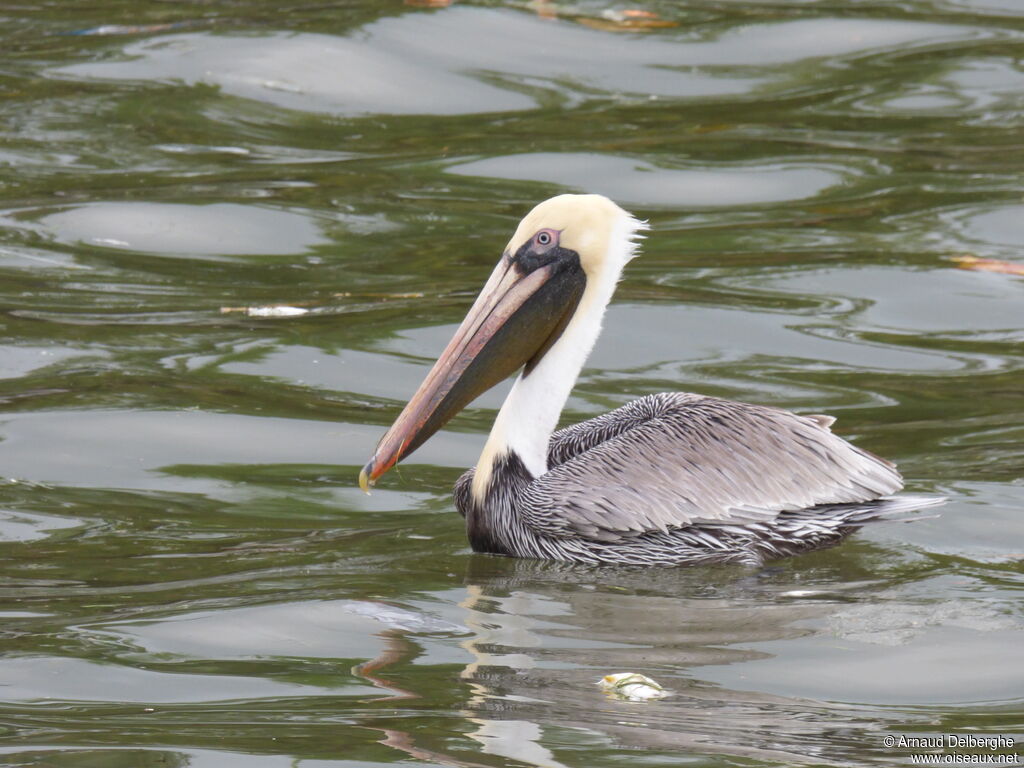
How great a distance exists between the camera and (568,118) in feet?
32.6

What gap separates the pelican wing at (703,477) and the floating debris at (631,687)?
1.14 metres

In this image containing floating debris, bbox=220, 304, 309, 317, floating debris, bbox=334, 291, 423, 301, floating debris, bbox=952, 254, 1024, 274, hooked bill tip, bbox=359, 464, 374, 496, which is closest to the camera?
hooked bill tip, bbox=359, 464, 374, 496

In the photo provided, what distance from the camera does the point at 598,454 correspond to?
5.37 m

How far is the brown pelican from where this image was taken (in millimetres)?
5227

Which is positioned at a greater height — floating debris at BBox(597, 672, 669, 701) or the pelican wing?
the pelican wing

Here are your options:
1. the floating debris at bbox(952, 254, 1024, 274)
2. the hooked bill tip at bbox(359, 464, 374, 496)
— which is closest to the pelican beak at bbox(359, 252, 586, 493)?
the hooked bill tip at bbox(359, 464, 374, 496)

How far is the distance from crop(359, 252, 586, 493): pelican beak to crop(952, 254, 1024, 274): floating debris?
3.11 metres

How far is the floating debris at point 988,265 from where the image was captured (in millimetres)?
8016

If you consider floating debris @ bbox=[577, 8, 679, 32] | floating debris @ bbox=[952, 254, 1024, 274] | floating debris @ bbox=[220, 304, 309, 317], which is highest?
floating debris @ bbox=[577, 8, 679, 32]

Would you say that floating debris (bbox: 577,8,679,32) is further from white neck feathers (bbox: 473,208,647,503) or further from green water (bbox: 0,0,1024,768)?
white neck feathers (bbox: 473,208,647,503)

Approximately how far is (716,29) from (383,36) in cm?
209

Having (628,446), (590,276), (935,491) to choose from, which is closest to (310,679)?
(628,446)

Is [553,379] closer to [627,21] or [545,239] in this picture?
[545,239]

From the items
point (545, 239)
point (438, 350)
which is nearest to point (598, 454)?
point (545, 239)
